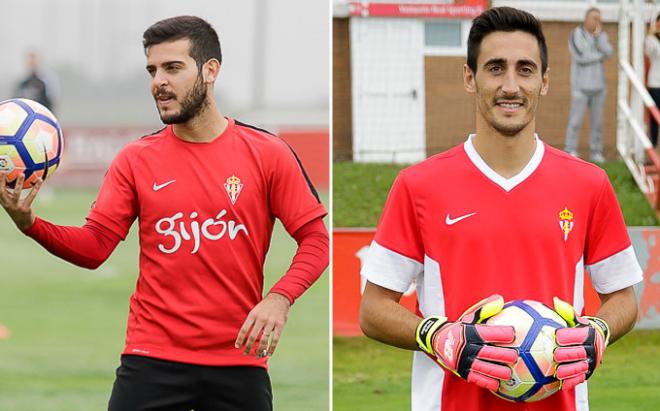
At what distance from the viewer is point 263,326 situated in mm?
4344

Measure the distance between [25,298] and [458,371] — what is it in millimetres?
11853

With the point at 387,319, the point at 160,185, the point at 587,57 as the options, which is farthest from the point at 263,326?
the point at 587,57

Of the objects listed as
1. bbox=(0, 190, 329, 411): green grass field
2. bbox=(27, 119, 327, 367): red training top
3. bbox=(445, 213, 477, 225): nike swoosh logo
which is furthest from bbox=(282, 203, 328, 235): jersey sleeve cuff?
bbox=(0, 190, 329, 411): green grass field

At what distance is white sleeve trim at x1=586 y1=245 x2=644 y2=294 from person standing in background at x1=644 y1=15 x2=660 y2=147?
11.1 m

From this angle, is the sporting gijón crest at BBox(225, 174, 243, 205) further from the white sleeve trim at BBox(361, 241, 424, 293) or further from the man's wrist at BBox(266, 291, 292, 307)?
the white sleeve trim at BBox(361, 241, 424, 293)

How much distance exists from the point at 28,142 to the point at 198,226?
0.72 meters

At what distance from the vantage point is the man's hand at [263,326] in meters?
4.34

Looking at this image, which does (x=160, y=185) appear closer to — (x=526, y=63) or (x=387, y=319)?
(x=387, y=319)

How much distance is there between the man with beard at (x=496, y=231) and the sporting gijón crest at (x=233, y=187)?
114 cm

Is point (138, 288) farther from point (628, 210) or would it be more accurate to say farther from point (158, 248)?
point (628, 210)

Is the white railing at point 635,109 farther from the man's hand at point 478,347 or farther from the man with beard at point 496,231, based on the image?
the man's hand at point 478,347

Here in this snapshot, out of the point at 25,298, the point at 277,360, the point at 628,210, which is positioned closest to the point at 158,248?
the point at 277,360

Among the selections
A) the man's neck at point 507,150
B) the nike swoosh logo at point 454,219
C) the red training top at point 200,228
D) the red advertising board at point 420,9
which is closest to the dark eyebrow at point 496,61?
the man's neck at point 507,150

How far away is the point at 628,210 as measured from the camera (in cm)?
1311
